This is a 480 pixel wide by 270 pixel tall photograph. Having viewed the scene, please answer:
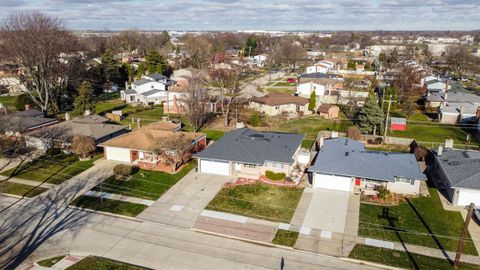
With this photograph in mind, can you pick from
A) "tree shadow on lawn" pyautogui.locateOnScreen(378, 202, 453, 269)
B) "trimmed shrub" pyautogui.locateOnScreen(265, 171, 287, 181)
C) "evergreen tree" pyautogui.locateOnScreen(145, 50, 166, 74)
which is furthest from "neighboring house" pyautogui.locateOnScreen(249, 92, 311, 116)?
"evergreen tree" pyautogui.locateOnScreen(145, 50, 166, 74)

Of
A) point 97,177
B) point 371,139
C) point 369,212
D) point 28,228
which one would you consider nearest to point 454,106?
point 371,139

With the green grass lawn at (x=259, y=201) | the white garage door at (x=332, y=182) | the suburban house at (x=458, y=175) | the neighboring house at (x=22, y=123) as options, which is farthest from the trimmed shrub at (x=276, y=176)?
the neighboring house at (x=22, y=123)

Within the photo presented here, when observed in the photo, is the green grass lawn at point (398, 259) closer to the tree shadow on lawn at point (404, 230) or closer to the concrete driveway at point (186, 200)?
the tree shadow on lawn at point (404, 230)

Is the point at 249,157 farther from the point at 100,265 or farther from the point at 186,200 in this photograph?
the point at 100,265

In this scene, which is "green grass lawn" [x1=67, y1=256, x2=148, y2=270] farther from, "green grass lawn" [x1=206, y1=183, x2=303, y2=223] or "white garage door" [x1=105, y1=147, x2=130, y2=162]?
"white garage door" [x1=105, y1=147, x2=130, y2=162]

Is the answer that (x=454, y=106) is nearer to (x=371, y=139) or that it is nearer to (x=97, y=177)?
(x=371, y=139)
